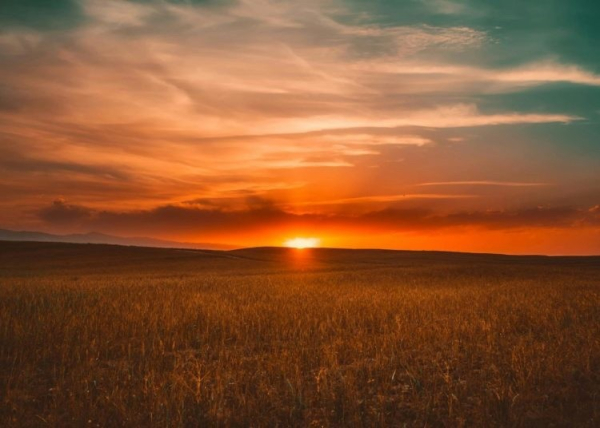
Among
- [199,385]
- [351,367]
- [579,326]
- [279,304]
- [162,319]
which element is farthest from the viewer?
[279,304]

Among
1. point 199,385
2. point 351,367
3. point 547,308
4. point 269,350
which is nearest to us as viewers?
point 199,385

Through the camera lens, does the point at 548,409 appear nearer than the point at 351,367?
Yes

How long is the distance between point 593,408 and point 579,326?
636 centimetres

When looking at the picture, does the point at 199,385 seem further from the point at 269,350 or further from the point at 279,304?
the point at 279,304

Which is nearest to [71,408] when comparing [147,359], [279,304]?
[147,359]

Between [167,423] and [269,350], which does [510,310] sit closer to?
[269,350]

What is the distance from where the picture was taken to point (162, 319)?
43.3ft

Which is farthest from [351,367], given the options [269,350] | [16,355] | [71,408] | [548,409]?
[16,355]

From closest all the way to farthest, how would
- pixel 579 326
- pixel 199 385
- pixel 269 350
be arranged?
1. pixel 199 385
2. pixel 269 350
3. pixel 579 326

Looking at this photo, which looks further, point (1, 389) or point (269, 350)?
point (269, 350)

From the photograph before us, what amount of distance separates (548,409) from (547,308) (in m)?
9.62

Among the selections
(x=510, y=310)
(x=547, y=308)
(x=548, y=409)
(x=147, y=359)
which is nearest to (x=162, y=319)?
(x=147, y=359)

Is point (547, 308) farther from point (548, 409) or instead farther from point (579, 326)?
point (548, 409)

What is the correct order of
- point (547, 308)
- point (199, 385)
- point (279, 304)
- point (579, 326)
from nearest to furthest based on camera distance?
point (199, 385) < point (579, 326) < point (547, 308) < point (279, 304)
